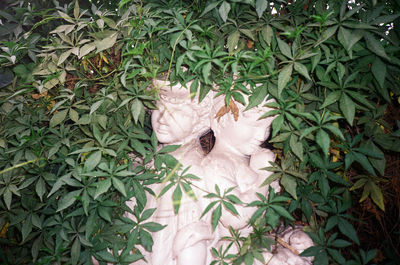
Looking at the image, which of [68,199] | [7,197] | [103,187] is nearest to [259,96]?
[103,187]

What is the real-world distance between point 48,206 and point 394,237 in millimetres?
1231

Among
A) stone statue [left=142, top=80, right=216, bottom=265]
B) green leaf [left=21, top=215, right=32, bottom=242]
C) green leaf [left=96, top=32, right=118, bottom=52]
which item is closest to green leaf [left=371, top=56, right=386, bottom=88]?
stone statue [left=142, top=80, right=216, bottom=265]

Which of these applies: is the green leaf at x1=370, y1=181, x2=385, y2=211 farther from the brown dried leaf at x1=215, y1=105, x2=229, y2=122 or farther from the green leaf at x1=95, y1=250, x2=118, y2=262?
the green leaf at x1=95, y1=250, x2=118, y2=262

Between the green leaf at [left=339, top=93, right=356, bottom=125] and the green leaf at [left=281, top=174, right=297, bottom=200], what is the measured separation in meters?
0.27

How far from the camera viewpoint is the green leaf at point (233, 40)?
91 cm

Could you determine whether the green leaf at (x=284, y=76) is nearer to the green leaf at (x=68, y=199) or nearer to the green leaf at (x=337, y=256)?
the green leaf at (x=337, y=256)

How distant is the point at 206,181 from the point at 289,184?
0.99ft

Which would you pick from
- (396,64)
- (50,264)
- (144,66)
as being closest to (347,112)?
(396,64)

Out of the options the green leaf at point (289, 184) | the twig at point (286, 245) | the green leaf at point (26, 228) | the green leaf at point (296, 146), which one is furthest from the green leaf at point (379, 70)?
the green leaf at point (26, 228)

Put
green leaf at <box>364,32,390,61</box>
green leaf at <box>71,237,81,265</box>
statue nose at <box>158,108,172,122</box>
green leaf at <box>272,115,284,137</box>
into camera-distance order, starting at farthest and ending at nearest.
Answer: statue nose at <box>158,108,172,122</box>, green leaf at <box>71,237,81,265</box>, green leaf at <box>272,115,284,137</box>, green leaf at <box>364,32,390,61</box>

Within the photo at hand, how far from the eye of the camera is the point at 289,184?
36.6 inches

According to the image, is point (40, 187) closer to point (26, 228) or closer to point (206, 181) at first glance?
point (26, 228)

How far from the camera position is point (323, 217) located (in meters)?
1.01

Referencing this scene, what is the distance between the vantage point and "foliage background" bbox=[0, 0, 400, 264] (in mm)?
838
